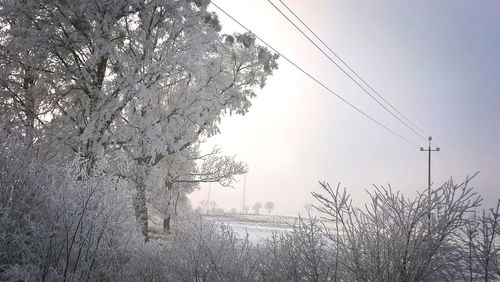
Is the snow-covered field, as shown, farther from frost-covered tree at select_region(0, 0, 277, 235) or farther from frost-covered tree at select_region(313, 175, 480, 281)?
frost-covered tree at select_region(0, 0, 277, 235)

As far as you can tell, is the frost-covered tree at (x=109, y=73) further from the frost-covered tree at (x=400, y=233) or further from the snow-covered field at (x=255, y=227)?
the frost-covered tree at (x=400, y=233)

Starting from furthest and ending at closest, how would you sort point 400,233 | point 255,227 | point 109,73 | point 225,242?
1. point 255,227
2. point 109,73
3. point 225,242
4. point 400,233

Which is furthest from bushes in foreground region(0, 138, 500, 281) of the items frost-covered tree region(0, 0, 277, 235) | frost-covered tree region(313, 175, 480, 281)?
frost-covered tree region(0, 0, 277, 235)

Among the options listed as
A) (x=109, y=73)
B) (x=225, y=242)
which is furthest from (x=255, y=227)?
(x=225, y=242)

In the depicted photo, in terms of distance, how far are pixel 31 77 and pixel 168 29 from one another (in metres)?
5.87

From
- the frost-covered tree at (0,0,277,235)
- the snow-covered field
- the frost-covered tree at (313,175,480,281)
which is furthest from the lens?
the frost-covered tree at (0,0,277,235)

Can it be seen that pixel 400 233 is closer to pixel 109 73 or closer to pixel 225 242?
pixel 225 242

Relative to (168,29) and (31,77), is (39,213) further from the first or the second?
(31,77)

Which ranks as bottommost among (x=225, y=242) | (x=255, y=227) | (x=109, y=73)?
(x=255, y=227)

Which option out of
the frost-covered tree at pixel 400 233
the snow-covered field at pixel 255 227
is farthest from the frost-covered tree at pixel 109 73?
the frost-covered tree at pixel 400 233

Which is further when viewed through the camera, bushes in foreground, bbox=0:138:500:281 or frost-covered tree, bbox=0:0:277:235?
frost-covered tree, bbox=0:0:277:235

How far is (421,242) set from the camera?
16.7 ft

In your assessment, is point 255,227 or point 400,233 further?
point 255,227

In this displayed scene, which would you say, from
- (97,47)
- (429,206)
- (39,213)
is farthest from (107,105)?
(429,206)
